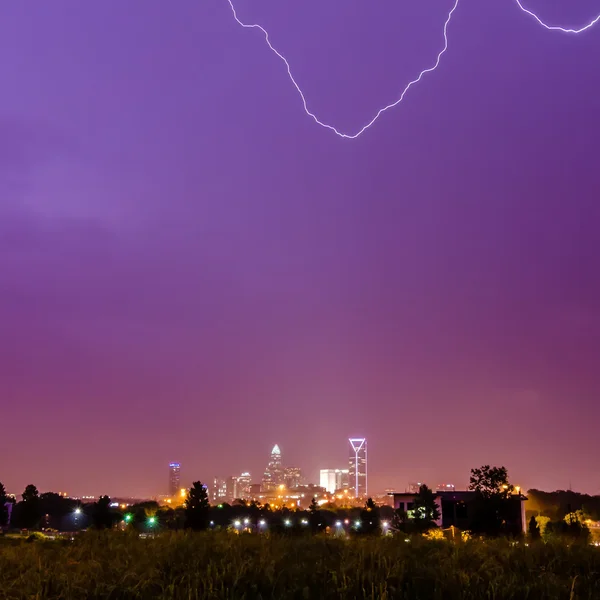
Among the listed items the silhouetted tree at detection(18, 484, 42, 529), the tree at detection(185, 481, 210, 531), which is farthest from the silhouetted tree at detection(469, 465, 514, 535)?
the silhouetted tree at detection(18, 484, 42, 529)

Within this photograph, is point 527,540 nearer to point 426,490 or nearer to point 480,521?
point 480,521

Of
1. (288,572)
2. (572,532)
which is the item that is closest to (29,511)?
(572,532)

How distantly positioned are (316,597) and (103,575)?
5.82 ft

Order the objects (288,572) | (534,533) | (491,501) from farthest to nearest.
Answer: (491,501), (534,533), (288,572)

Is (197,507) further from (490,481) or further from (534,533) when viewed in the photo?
(534,533)

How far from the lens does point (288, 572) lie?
5.24 m

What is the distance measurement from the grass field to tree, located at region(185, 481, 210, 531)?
3770 centimetres

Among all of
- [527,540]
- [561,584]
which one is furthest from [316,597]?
[527,540]

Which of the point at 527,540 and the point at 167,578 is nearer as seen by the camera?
the point at 167,578

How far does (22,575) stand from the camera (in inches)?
195

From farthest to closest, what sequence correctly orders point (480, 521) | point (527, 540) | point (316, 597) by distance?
point (480, 521) < point (527, 540) < point (316, 597)

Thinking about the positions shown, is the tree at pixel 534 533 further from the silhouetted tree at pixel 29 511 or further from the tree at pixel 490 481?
the silhouetted tree at pixel 29 511

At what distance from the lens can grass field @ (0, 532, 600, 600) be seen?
4.73 metres

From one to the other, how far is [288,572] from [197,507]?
41664mm
